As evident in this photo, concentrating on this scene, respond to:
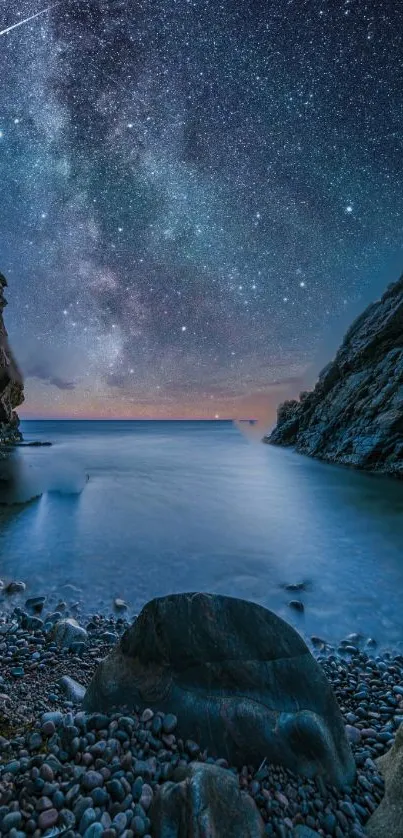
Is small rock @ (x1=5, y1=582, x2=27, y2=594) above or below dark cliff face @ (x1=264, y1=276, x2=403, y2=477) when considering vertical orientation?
below

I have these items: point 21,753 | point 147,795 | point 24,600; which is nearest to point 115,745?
point 147,795

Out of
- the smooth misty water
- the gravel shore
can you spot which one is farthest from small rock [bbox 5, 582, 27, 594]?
the gravel shore

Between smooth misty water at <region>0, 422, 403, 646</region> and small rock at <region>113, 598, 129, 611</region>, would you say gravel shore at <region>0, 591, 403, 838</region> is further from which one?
smooth misty water at <region>0, 422, 403, 646</region>

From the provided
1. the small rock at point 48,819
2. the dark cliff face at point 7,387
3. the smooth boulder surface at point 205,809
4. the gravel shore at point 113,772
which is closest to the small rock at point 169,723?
the gravel shore at point 113,772

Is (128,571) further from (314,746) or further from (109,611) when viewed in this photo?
(314,746)

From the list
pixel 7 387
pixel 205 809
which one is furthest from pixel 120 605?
pixel 7 387

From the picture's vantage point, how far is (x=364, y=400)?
24469 mm

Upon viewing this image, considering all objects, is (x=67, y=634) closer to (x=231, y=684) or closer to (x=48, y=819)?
(x=231, y=684)

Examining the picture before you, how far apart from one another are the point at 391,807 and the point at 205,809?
1205 mm

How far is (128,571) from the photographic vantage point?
272 inches

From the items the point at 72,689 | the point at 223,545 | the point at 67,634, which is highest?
the point at 72,689

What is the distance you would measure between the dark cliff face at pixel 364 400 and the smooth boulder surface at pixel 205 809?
19811 millimetres

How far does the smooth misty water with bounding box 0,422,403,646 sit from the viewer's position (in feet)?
19.4

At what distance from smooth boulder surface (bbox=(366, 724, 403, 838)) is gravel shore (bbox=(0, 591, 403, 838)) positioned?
0.09 meters
